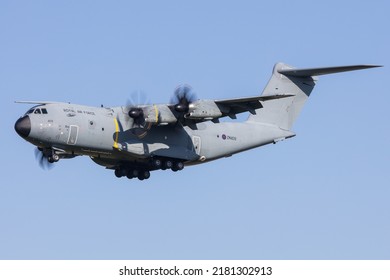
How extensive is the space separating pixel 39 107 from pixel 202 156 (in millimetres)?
6652

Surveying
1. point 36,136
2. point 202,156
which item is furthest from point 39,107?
point 202,156

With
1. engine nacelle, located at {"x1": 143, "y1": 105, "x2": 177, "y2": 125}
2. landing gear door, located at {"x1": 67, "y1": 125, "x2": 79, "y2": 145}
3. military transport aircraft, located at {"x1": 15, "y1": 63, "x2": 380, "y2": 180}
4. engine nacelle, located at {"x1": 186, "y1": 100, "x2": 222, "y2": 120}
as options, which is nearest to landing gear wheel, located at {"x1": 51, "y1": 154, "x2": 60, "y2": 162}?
military transport aircraft, located at {"x1": 15, "y1": 63, "x2": 380, "y2": 180}

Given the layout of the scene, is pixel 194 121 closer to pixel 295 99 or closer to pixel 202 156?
pixel 202 156

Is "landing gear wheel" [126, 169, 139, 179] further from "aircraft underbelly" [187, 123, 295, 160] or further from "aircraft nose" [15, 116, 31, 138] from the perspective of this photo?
"aircraft nose" [15, 116, 31, 138]

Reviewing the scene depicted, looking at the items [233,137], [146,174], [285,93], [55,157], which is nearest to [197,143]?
[233,137]

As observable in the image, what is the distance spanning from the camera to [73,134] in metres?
35.3

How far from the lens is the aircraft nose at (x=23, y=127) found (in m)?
34.7

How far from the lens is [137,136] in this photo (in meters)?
36.6

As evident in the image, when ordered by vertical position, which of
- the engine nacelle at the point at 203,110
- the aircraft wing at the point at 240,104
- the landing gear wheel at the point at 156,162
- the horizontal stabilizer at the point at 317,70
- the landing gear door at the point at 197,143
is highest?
the horizontal stabilizer at the point at 317,70

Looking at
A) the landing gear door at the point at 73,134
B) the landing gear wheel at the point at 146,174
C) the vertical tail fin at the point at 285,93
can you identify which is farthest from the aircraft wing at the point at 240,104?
the landing gear door at the point at 73,134

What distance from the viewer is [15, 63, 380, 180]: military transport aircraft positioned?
1388 inches

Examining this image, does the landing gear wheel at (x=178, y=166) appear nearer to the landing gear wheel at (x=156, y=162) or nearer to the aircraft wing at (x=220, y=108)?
the landing gear wheel at (x=156, y=162)

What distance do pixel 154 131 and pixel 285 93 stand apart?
671 centimetres
